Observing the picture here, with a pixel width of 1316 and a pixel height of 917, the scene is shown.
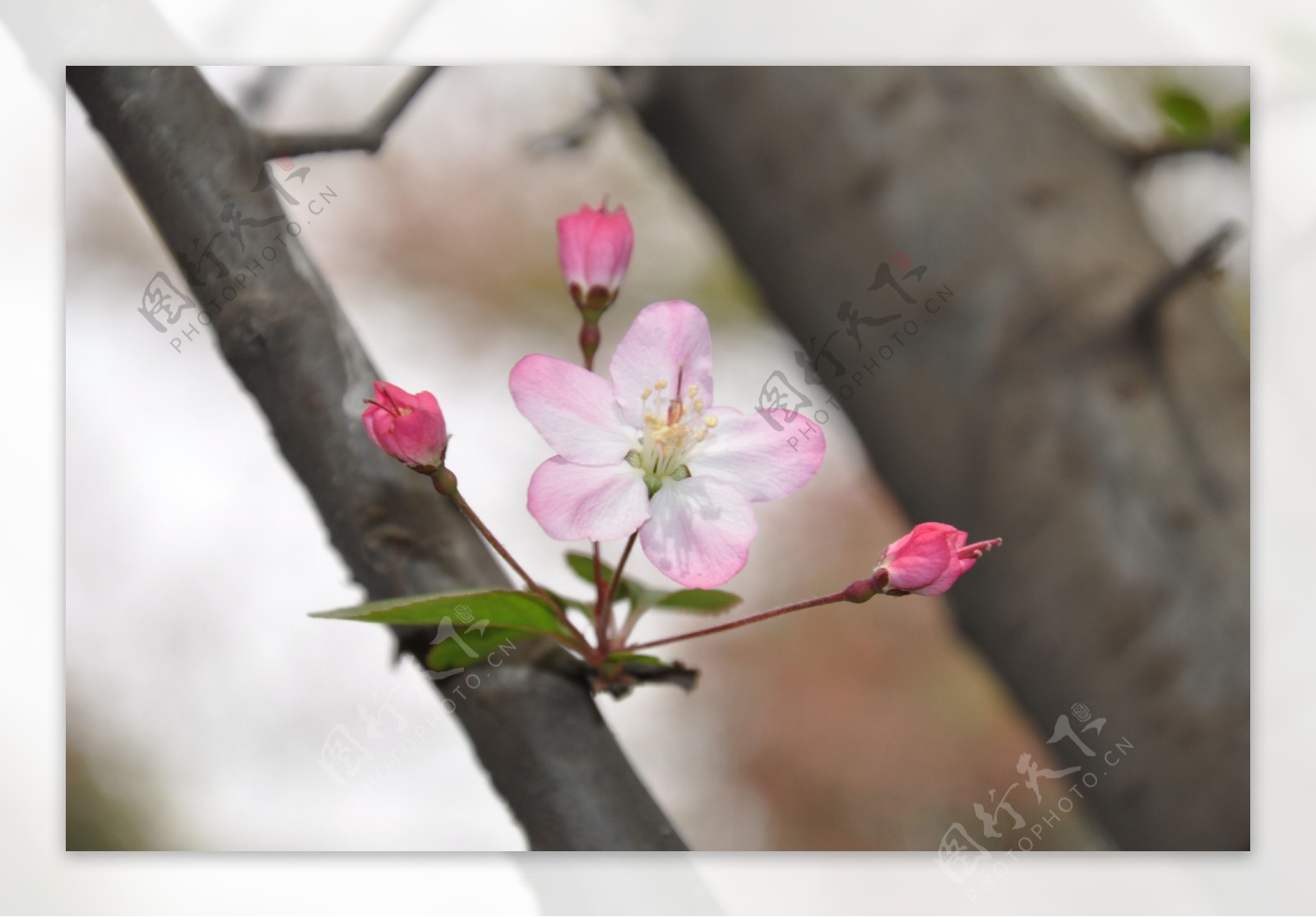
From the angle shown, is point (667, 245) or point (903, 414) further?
point (667, 245)

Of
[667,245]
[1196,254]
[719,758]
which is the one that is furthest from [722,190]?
[719,758]

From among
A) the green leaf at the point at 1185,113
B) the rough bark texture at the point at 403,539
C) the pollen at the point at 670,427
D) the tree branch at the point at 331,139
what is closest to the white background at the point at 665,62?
the green leaf at the point at 1185,113

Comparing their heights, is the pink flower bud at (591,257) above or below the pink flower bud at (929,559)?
above

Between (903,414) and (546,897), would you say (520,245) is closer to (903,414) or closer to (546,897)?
(903,414)

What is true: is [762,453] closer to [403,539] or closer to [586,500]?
[586,500]

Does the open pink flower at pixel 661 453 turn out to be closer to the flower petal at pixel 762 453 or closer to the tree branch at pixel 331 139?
the flower petal at pixel 762 453

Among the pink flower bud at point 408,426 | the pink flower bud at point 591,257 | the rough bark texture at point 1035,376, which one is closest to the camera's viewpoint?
the pink flower bud at point 408,426

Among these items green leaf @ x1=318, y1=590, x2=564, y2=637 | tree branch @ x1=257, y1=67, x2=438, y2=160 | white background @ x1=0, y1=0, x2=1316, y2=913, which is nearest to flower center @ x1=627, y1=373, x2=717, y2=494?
green leaf @ x1=318, y1=590, x2=564, y2=637
